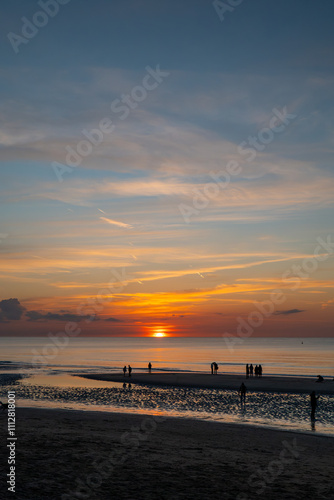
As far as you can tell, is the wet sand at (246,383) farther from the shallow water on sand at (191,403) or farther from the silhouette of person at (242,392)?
the silhouette of person at (242,392)

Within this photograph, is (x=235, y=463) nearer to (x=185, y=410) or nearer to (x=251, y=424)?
(x=251, y=424)

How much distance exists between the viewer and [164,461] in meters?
17.2

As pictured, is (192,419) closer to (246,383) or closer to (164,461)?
(164,461)

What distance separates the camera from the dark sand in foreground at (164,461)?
542 inches

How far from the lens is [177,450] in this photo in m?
19.3

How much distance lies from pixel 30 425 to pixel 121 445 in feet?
22.4

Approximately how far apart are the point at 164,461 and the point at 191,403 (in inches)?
809

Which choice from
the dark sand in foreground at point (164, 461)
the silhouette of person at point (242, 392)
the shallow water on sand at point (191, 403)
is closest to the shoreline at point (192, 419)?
the shallow water on sand at point (191, 403)

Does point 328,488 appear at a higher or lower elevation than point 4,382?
higher

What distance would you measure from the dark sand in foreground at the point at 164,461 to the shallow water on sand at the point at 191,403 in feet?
14.9

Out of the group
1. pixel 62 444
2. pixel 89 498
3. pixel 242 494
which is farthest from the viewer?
pixel 62 444

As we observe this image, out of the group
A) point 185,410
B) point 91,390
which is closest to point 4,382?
point 91,390

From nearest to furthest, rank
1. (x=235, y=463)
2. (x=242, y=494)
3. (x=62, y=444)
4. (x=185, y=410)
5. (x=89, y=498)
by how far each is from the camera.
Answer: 1. (x=89, y=498)
2. (x=242, y=494)
3. (x=235, y=463)
4. (x=62, y=444)
5. (x=185, y=410)

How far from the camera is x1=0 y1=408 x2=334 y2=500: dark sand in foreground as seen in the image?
1376cm
